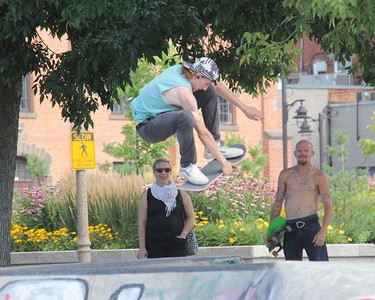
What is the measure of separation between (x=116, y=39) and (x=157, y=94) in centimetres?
224

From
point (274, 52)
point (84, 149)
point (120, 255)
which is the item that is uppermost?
point (274, 52)

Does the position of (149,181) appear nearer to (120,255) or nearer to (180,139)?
(120,255)

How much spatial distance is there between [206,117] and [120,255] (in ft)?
19.6

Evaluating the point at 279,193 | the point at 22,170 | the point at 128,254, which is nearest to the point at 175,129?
the point at 279,193

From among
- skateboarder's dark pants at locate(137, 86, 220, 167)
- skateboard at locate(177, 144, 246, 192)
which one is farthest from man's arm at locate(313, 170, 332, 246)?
skateboarder's dark pants at locate(137, 86, 220, 167)

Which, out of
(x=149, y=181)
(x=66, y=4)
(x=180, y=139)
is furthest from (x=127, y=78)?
(x=149, y=181)

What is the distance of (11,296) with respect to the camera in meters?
5.88

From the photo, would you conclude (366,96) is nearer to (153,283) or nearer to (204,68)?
(204,68)

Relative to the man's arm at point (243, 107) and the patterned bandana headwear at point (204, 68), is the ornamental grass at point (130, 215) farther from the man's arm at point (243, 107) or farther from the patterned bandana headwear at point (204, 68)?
the patterned bandana headwear at point (204, 68)

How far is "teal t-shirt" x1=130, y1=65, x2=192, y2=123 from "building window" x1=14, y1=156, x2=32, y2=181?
31447mm

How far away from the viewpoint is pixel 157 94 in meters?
7.79

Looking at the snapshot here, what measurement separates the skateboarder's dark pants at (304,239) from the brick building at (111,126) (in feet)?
70.0

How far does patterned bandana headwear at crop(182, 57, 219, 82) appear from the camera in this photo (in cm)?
768

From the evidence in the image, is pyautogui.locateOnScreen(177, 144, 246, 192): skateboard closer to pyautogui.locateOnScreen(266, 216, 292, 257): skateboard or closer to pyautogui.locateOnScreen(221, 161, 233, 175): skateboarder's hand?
pyautogui.locateOnScreen(221, 161, 233, 175): skateboarder's hand
